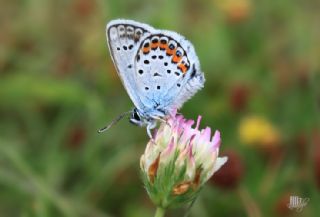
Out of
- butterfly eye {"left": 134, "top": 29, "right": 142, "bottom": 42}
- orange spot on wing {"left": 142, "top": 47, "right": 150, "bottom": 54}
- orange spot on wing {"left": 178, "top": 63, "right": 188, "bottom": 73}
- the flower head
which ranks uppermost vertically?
butterfly eye {"left": 134, "top": 29, "right": 142, "bottom": 42}

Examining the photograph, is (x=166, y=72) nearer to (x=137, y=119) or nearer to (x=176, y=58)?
(x=176, y=58)

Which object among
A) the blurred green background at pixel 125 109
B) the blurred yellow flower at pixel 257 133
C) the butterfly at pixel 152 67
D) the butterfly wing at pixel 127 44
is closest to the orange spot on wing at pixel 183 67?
the butterfly at pixel 152 67

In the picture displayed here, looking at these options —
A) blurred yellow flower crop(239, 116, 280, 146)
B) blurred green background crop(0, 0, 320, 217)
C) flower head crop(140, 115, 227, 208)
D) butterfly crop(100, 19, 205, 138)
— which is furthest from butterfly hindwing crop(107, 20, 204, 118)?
blurred yellow flower crop(239, 116, 280, 146)

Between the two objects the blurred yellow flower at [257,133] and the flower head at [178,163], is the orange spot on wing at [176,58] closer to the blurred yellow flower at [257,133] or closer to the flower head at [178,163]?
the flower head at [178,163]

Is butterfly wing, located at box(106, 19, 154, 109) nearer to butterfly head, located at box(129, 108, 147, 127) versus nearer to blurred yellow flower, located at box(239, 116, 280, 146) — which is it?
butterfly head, located at box(129, 108, 147, 127)

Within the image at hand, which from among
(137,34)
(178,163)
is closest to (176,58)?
(137,34)

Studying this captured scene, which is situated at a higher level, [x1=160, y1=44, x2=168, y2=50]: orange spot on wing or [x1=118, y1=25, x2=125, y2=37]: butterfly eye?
[x1=118, y1=25, x2=125, y2=37]: butterfly eye
